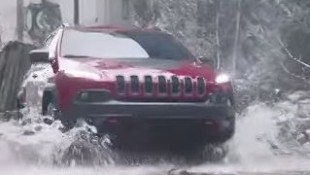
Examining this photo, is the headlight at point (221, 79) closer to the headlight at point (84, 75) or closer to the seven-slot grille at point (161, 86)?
the seven-slot grille at point (161, 86)

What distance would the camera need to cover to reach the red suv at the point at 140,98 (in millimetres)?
6586

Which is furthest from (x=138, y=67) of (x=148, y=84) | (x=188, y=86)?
(x=188, y=86)

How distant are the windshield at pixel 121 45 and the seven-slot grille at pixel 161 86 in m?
0.96

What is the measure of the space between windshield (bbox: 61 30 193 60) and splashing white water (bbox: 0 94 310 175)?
2.62 feet

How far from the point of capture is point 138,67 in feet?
22.6

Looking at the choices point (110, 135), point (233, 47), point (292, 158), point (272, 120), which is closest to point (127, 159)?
point (110, 135)

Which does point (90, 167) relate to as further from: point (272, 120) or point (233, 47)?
point (233, 47)

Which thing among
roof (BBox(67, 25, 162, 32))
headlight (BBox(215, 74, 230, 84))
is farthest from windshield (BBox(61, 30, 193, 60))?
headlight (BBox(215, 74, 230, 84))

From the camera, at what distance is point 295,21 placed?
48.1 ft

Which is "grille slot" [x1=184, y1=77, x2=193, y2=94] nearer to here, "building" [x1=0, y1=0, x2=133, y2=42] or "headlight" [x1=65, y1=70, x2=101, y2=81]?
"headlight" [x1=65, y1=70, x2=101, y2=81]

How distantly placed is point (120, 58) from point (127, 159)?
99 centimetres

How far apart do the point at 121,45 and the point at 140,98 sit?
135cm

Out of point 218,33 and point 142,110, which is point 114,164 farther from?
point 218,33

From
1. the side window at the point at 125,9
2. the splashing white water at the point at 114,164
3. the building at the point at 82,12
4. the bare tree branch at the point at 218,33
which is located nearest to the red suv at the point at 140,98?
the splashing white water at the point at 114,164
